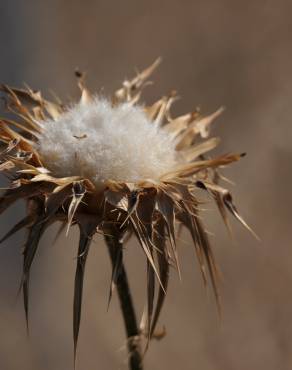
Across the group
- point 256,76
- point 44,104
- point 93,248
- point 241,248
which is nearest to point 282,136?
point 256,76

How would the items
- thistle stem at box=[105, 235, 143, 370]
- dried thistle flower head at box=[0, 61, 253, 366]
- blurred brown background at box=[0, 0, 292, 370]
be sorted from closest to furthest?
dried thistle flower head at box=[0, 61, 253, 366] < thistle stem at box=[105, 235, 143, 370] < blurred brown background at box=[0, 0, 292, 370]

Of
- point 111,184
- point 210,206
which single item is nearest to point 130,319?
point 111,184

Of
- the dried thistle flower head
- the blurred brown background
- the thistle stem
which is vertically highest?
the blurred brown background

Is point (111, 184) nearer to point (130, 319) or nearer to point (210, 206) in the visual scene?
point (130, 319)

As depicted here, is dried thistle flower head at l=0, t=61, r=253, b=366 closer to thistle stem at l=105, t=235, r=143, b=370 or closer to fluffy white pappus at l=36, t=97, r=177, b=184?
fluffy white pappus at l=36, t=97, r=177, b=184

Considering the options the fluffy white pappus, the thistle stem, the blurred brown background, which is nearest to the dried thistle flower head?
the fluffy white pappus

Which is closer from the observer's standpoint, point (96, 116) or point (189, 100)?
point (96, 116)

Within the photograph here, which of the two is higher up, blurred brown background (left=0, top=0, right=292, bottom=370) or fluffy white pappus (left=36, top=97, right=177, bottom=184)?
blurred brown background (left=0, top=0, right=292, bottom=370)

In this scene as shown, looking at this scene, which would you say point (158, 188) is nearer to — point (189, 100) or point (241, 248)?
point (241, 248)

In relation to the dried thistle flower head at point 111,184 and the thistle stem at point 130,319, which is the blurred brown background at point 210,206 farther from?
the dried thistle flower head at point 111,184
